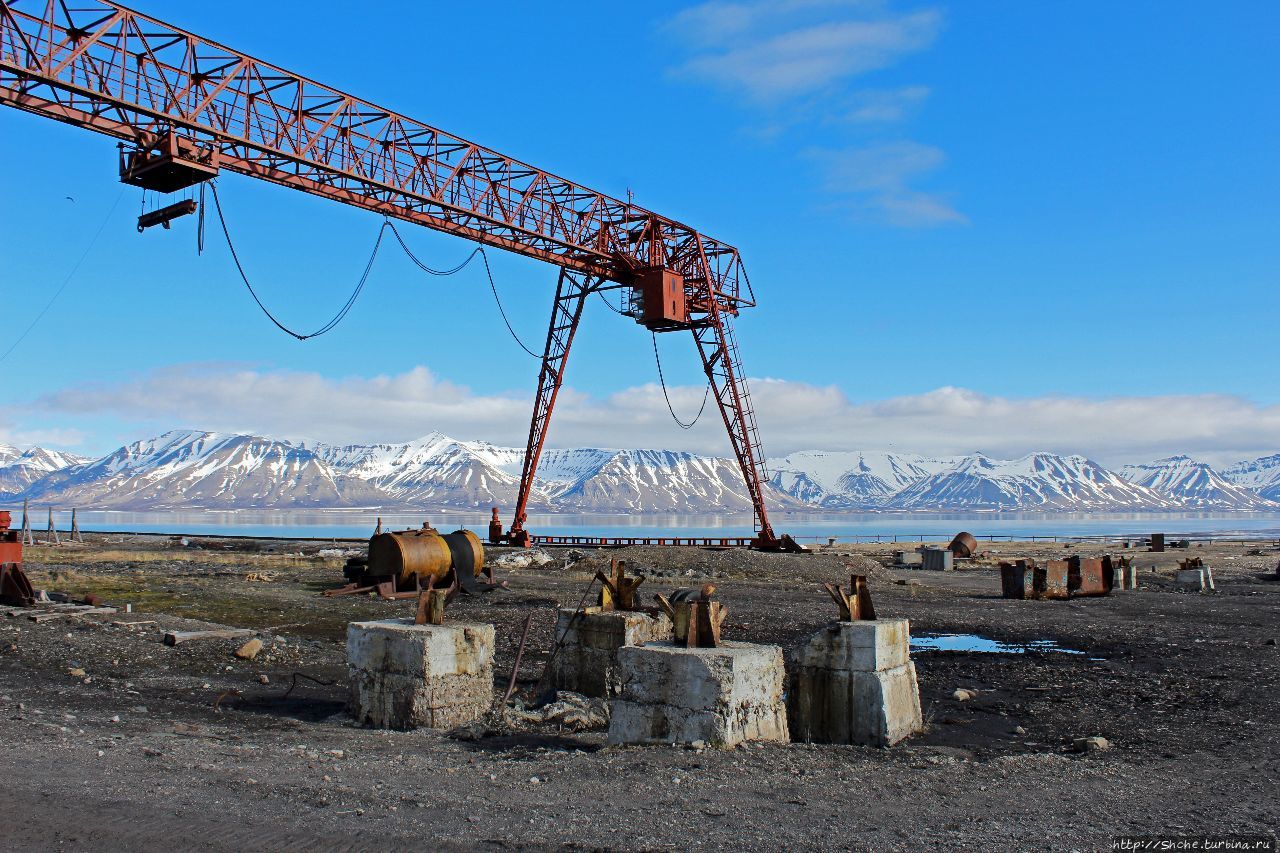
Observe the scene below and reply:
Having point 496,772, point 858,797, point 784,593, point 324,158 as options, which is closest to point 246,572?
point 324,158

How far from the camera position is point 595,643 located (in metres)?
10.5

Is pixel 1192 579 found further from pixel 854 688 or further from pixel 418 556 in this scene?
pixel 854 688

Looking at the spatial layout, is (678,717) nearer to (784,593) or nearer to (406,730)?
(406,730)

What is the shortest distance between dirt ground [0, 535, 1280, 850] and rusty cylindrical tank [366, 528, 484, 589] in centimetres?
591

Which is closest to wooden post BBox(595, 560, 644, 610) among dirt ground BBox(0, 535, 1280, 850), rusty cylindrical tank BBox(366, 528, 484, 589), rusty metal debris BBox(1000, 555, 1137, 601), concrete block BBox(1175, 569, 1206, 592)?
dirt ground BBox(0, 535, 1280, 850)

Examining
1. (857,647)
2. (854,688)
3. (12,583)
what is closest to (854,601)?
(857,647)

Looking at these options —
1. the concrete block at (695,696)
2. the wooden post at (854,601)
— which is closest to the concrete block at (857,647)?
the wooden post at (854,601)

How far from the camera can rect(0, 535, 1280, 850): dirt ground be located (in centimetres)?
561

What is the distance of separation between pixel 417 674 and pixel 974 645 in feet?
31.6

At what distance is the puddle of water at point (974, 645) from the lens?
47.6 ft

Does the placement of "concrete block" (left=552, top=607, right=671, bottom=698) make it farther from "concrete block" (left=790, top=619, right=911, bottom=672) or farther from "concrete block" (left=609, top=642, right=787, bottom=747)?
"concrete block" (left=609, top=642, right=787, bottom=747)

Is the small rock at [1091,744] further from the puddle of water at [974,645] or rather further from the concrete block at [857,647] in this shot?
the puddle of water at [974,645]

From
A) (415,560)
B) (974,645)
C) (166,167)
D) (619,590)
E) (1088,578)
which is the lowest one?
(974,645)

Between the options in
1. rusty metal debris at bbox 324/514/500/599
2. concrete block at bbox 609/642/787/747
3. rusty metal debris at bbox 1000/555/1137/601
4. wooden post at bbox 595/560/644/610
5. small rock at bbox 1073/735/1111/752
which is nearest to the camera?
concrete block at bbox 609/642/787/747
